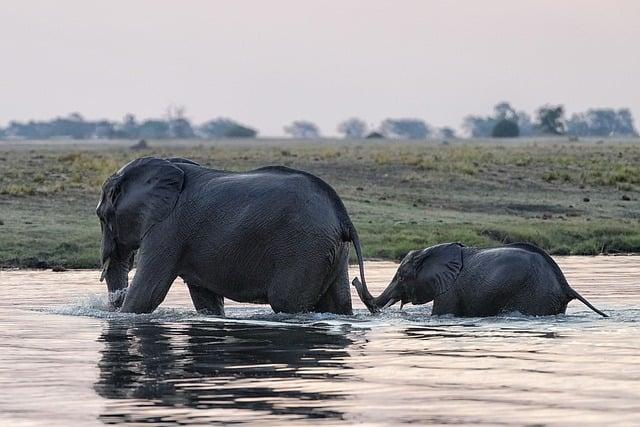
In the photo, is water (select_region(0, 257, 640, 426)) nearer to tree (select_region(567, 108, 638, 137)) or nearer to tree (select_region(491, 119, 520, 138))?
tree (select_region(491, 119, 520, 138))

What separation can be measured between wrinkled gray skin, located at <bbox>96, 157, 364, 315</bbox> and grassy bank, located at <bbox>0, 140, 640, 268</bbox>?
7.39 meters

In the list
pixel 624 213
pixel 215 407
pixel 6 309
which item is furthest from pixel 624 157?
pixel 215 407

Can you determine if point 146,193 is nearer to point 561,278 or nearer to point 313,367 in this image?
point 561,278

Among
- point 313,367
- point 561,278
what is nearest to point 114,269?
point 561,278

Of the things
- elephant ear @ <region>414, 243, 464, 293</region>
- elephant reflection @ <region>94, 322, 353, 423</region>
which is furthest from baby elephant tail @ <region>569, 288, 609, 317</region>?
elephant reflection @ <region>94, 322, 353, 423</region>

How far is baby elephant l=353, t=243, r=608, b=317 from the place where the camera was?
1315 centimetres

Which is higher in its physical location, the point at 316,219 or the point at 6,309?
the point at 316,219

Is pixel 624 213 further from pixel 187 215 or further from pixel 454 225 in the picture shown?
pixel 187 215

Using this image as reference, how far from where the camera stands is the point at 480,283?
1347 centimetres

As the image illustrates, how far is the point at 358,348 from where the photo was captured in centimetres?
1076

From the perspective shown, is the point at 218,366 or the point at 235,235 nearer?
the point at 218,366

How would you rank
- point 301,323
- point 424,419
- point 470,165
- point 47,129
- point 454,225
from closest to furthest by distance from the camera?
point 424,419 < point 301,323 < point 454,225 < point 470,165 < point 47,129

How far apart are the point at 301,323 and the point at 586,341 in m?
2.35

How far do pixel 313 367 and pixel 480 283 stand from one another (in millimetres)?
4035
